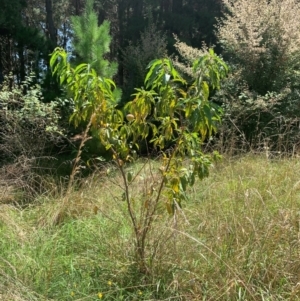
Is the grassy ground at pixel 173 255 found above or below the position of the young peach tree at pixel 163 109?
below

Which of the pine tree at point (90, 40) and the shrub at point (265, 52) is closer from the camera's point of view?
the pine tree at point (90, 40)

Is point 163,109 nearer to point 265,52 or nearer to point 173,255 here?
point 173,255

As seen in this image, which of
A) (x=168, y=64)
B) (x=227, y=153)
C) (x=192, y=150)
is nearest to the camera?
(x=168, y=64)

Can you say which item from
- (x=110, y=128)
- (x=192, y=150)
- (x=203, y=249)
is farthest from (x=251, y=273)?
(x=110, y=128)

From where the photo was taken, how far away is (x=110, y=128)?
1.91 meters

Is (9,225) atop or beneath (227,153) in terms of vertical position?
beneath

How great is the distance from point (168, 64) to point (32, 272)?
53.8 inches

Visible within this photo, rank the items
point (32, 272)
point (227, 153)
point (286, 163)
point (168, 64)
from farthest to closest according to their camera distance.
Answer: point (227, 153), point (286, 163), point (32, 272), point (168, 64)

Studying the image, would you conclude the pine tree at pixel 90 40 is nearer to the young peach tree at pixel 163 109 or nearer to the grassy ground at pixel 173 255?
the grassy ground at pixel 173 255

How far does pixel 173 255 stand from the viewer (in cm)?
206

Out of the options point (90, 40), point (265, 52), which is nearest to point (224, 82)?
point (265, 52)

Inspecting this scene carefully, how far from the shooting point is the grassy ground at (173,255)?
6.24ft

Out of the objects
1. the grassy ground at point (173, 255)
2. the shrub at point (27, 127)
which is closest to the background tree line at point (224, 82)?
the shrub at point (27, 127)

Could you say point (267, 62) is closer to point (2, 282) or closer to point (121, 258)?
point (121, 258)
